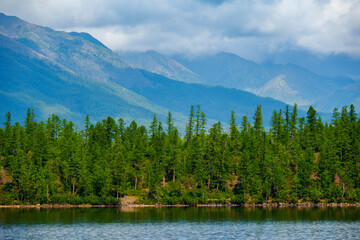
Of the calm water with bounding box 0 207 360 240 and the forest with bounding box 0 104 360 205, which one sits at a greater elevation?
the forest with bounding box 0 104 360 205

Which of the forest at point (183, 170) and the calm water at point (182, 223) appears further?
the forest at point (183, 170)

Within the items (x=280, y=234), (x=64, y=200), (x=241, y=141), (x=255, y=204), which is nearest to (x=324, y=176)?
(x=255, y=204)

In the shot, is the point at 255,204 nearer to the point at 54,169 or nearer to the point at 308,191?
the point at 308,191

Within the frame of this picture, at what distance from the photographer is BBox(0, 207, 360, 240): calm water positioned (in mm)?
85688

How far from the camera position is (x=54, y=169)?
14200 centimetres

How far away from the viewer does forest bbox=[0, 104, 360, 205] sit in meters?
134

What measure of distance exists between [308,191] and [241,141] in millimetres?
29450

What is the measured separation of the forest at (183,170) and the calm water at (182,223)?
11480 mm

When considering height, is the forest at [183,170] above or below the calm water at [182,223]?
above

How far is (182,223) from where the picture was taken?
99938mm

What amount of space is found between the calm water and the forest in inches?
452

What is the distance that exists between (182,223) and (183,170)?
4221 cm

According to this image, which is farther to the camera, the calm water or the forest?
the forest

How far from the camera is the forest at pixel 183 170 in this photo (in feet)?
439
